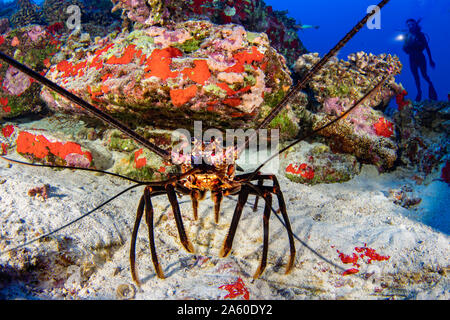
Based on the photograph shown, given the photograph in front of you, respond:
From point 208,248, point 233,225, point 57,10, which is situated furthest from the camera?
point 57,10

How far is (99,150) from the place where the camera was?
175 inches

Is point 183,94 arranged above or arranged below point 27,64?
below

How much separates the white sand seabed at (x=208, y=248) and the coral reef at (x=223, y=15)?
379 cm

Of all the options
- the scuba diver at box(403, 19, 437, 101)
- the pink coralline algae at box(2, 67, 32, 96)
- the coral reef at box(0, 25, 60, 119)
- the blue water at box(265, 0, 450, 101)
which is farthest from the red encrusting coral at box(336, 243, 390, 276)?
the blue water at box(265, 0, 450, 101)

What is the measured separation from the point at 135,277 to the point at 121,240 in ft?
2.28

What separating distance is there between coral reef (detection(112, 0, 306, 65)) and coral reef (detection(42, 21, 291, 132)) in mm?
1018

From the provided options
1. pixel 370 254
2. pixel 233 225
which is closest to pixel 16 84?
pixel 233 225

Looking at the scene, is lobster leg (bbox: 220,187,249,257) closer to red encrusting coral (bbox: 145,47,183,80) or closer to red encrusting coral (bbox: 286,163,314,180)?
red encrusting coral (bbox: 145,47,183,80)

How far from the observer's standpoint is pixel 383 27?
75.5 metres

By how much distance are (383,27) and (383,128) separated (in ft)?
319

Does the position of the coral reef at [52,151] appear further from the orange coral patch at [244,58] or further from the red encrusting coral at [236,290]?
the red encrusting coral at [236,290]

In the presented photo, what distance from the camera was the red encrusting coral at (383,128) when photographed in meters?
4.67

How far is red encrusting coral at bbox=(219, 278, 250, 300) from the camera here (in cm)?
187

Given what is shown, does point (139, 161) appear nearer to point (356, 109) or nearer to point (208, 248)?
point (208, 248)
